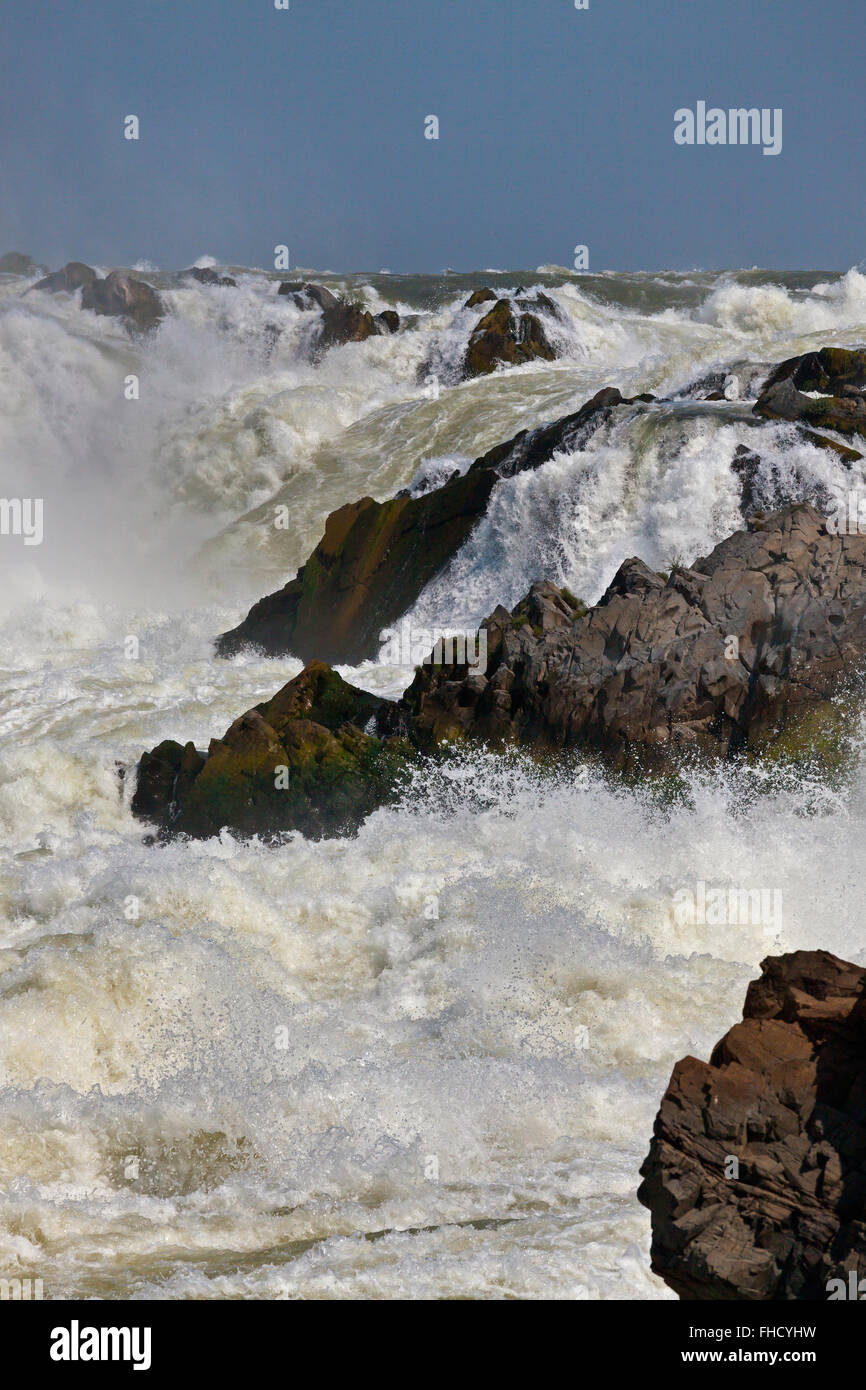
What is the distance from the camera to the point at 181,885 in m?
10.9

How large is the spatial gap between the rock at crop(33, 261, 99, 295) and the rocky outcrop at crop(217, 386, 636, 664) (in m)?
31.9

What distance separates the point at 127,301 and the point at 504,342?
651 inches

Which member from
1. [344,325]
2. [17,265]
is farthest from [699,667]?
[17,265]

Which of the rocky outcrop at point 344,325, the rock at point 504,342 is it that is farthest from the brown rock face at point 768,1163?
the rocky outcrop at point 344,325

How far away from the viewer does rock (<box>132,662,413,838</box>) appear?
1345 centimetres

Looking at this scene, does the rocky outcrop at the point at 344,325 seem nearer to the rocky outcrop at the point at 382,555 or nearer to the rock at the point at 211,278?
the rock at the point at 211,278

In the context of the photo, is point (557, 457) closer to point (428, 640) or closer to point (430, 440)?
point (428, 640)

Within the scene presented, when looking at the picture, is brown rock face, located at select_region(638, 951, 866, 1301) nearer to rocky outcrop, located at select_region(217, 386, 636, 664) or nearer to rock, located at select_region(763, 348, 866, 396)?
rocky outcrop, located at select_region(217, 386, 636, 664)

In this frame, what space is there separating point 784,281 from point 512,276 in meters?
12.9

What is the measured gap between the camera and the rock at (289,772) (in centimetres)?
1345

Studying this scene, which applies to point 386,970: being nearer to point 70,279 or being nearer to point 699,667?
point 699,667

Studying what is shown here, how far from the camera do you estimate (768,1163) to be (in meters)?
5.06

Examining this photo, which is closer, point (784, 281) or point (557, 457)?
point (557, 457)
